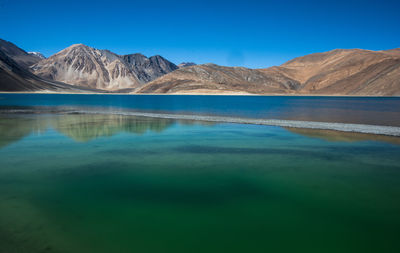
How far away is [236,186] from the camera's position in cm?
970

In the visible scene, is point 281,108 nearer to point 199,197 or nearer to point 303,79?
point 199,197

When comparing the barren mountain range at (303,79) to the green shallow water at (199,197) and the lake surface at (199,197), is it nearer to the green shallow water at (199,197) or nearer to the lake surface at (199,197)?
the lake surface at (199,197)

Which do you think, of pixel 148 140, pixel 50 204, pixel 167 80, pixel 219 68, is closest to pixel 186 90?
pixel 167 80

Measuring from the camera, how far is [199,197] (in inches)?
343

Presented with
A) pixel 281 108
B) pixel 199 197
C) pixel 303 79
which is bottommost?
pixel 199 197

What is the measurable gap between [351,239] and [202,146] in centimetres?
1037

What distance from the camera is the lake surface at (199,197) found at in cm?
630

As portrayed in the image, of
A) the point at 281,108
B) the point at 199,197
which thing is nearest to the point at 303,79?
the point at 281,108

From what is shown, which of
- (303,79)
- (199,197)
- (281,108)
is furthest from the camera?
(303,79)

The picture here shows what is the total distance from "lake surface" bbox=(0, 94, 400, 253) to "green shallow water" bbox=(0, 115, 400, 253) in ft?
0.09

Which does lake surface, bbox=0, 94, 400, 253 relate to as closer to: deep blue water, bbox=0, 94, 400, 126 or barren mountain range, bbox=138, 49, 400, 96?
deep blue water, bbox=0, 94, 400, 126

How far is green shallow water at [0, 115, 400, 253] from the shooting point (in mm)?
6301

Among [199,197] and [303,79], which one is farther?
[303,79]

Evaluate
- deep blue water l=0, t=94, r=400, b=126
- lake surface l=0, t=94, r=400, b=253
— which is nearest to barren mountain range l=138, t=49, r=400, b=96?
deep blue water l=0, t=94, r=400, b=126
